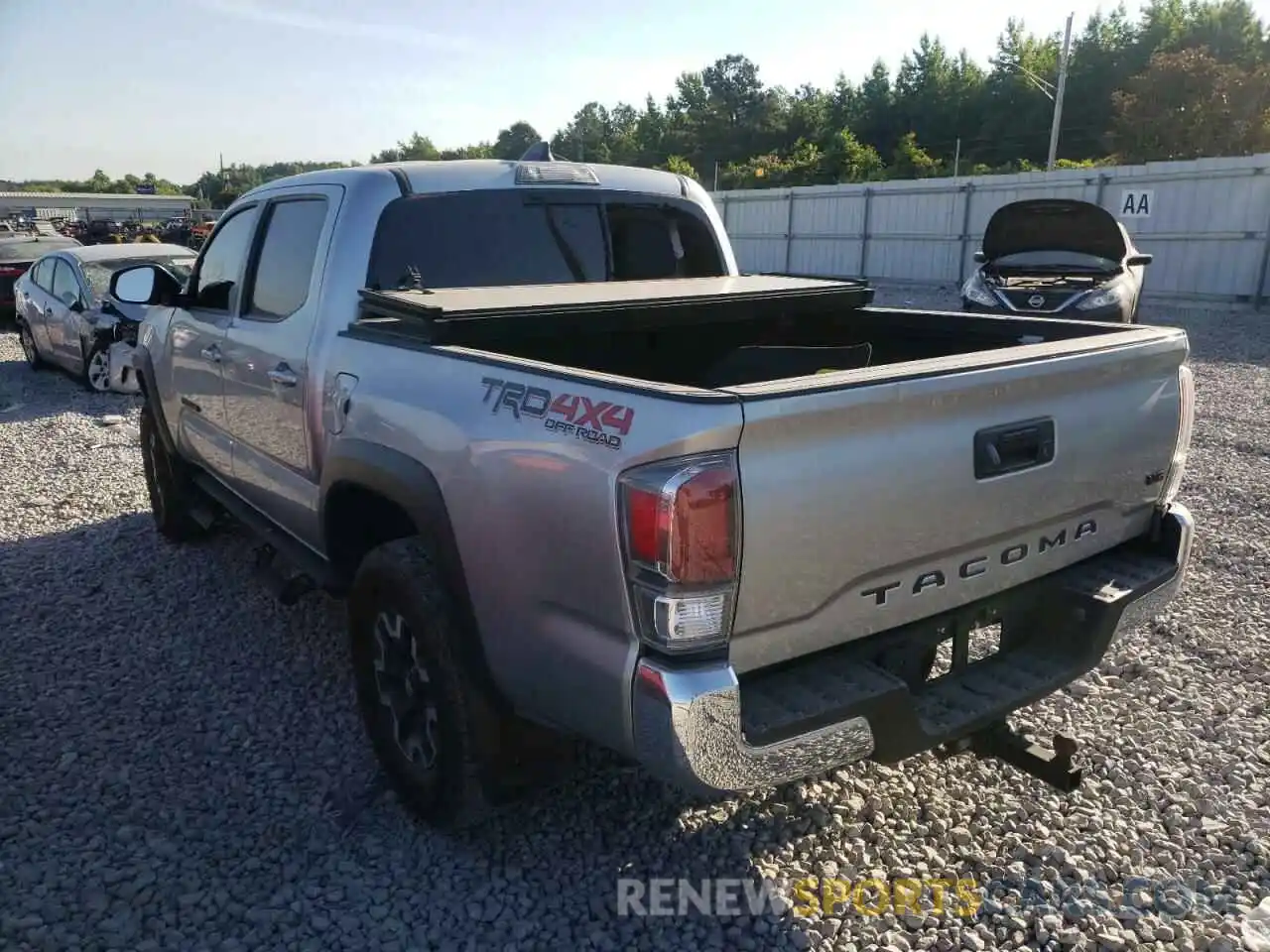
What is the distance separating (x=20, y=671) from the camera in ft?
13.3

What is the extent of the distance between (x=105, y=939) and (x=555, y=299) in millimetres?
2293

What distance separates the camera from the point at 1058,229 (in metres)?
11.3

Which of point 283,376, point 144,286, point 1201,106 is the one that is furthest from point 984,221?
point 1201,106

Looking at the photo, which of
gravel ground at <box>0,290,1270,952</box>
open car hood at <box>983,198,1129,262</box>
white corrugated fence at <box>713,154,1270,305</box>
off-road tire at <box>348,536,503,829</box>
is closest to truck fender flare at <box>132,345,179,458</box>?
gravel ground at <box>0,290,1270,952</box>

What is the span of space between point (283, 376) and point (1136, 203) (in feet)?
60.2

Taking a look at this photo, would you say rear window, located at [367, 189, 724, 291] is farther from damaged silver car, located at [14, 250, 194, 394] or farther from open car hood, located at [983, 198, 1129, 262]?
open car hood, located at [983, 198, 1129, 262]

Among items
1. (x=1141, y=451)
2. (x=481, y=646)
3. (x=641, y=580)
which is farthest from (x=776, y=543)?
(x=1141, y=451)

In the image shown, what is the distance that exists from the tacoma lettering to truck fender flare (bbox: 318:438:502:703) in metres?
1.03

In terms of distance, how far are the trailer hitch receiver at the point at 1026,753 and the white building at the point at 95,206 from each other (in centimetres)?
6389

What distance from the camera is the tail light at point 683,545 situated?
1.92 meters

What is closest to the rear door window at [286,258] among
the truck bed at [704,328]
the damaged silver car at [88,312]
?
the truck bed at [704,328]

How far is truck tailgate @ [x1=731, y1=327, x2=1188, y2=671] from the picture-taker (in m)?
2.03

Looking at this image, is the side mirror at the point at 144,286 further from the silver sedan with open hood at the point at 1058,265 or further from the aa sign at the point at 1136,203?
the aa sign at the point at 1136,203

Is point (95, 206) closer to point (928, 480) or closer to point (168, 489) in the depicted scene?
point (168, 489)
